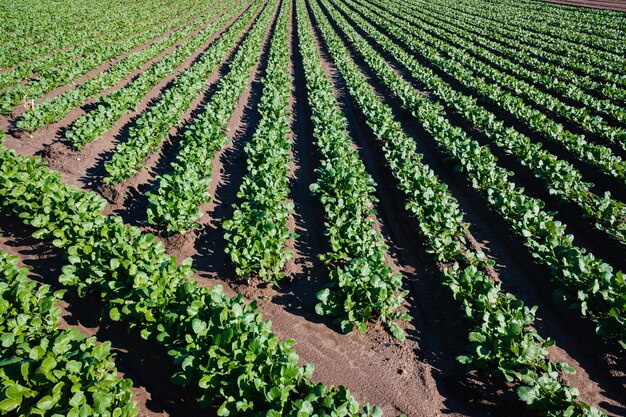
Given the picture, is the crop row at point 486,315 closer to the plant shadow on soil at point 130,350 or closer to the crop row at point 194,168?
the plant shadow on soil at point 130,350

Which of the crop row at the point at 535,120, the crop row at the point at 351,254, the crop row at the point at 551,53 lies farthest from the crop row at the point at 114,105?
the crop row at the point at 551,53

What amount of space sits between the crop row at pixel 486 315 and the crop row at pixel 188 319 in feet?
6.51

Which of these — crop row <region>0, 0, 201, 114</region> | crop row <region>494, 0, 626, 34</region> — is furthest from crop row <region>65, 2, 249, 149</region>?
crop row <region>494, 0, 626, 34</region>

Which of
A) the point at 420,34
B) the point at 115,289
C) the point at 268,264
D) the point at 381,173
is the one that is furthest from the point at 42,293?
the point at 420,34

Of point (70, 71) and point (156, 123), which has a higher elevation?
point (70, 71)

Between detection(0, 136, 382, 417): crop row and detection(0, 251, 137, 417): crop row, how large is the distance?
0.62 meters

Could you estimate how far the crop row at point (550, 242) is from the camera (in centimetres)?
565

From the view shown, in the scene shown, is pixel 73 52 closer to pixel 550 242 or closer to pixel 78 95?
pixel 78 95

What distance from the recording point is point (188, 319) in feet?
15.6

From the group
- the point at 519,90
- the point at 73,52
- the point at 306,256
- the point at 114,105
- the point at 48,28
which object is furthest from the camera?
the point at 48,28

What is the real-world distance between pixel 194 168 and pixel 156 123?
3.57 metres

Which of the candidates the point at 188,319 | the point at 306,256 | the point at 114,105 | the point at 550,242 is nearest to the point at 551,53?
the point at 550,242

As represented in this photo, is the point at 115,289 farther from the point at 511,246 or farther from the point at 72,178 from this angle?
the point at 511,246

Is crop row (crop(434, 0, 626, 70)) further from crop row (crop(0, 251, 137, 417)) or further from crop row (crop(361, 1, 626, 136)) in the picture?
crop row (crop(0, 251, 137, 417))
